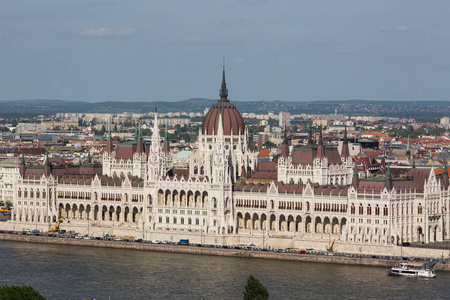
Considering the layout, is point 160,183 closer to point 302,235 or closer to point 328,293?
point 302,235

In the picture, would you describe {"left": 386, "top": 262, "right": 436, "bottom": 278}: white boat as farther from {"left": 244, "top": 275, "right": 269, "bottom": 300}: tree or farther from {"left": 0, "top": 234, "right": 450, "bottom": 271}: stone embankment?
{"left": 244, "top": 275, "right": 269, "bottom": 300}: tree

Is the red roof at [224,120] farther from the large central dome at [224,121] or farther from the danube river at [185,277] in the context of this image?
the danube river at [185,277]

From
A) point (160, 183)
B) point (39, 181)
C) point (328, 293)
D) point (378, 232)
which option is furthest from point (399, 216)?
point (39, 181)

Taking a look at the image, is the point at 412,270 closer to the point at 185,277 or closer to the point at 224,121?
the point at 185,277

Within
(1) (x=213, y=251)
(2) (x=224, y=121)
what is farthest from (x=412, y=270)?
(2) (x=224, y=121)

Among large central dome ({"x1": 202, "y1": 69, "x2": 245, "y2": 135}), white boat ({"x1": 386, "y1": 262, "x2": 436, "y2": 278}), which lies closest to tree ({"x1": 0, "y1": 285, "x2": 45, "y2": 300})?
white boat ({"x1": 386, "y1": 262, "x2": 436, "y2": 278})

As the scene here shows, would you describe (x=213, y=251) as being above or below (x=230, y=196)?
below
